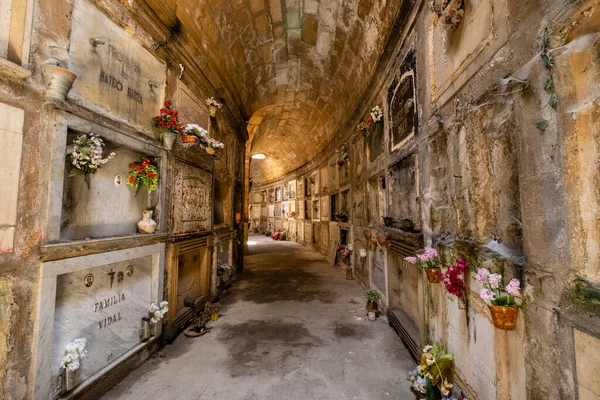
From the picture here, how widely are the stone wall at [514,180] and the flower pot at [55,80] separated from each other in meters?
3.88

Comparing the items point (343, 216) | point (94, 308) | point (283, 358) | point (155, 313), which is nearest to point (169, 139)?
point (94, 308)

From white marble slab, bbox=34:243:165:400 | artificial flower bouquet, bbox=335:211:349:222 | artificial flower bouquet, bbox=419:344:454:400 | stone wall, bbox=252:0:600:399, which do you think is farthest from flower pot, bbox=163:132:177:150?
artificial flower bouquet, bbox=335:211:349:222

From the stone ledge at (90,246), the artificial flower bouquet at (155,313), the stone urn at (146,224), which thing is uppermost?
the stone urn at (146,224)

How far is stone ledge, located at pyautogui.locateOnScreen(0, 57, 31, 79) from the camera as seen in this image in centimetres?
206

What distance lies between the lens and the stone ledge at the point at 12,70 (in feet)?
6.77

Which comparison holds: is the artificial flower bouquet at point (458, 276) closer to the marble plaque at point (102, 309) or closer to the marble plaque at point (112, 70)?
the marble plaque at point (102, 309)

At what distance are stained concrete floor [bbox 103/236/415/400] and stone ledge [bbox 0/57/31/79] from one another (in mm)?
3414

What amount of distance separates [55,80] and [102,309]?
2.61 metres

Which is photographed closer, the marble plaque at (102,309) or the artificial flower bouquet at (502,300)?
the artificial flower bouquet at (502,300)

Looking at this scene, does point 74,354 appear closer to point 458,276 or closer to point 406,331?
point 458,276

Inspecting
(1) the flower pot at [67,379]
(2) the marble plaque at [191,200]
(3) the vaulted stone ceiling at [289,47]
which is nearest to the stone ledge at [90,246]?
(2) the marble plaque at [191,200]

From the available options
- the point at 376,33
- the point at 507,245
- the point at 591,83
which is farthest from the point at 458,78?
the point at 376,33

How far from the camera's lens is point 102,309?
10.3 feet

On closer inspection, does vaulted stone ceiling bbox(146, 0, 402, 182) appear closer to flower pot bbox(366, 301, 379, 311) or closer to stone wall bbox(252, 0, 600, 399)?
stone wall bbox(252, 0, 600, 399)
